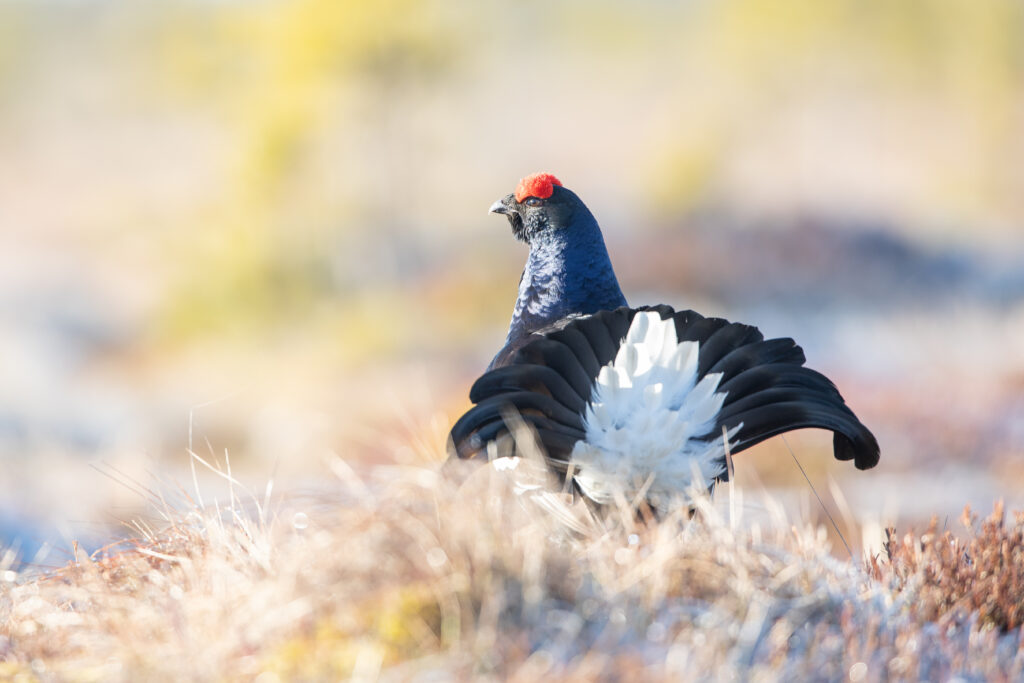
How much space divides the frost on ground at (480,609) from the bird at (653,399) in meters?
0.24

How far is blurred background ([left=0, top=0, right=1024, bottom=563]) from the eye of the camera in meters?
9.86

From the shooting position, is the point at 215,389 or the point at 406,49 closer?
the point at 215,389

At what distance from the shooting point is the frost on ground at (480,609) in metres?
1.91

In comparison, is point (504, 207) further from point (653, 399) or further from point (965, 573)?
point (965, 573)

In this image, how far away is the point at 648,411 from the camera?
267 centimetres

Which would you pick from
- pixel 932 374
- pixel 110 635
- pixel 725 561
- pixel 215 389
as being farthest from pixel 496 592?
pixel 215 389

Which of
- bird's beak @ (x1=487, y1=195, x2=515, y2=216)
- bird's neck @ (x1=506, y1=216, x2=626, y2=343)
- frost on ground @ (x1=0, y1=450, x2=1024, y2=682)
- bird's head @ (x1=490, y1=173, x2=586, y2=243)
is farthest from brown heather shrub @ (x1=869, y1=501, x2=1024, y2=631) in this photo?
bird's beak @ (x1=487, y1=195, x2=515, y2=216)

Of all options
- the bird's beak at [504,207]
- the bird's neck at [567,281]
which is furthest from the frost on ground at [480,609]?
the bird's beak at [504,207]

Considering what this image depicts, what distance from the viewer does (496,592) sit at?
6.43ft

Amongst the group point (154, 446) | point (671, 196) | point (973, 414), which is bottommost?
point (154, 446)

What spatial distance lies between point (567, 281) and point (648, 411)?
36.9 inches

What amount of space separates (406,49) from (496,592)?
18.0 metres

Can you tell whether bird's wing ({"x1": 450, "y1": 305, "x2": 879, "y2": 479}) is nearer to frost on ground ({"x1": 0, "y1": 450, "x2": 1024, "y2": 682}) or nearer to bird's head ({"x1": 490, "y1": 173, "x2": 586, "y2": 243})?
frost on ground ({"x1": 0, "y1": 450, "x2": 1024, "y2": 682})

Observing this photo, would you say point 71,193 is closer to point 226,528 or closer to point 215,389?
point 215,389
